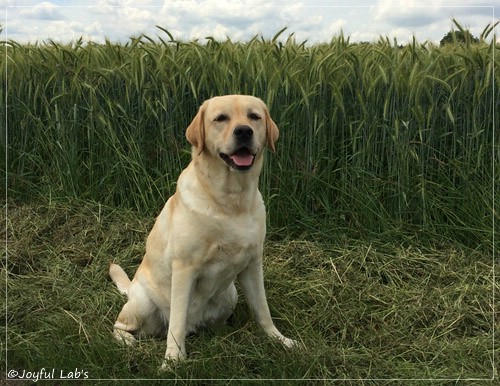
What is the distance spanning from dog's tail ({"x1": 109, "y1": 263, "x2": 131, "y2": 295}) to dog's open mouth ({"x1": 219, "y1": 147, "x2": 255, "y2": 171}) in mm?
1210

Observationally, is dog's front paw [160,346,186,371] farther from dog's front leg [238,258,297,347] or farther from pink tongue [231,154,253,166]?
pink tongue [231,154,253,166]

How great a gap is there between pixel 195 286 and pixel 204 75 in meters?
1.85

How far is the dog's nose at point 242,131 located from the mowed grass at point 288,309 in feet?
3.43

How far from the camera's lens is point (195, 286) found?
2643mm

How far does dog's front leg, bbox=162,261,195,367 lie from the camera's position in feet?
8.27

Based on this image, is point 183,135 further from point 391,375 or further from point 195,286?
point 391,375

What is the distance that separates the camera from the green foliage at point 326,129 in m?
3.69

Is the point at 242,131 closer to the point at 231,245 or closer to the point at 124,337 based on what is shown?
the point at 231,245

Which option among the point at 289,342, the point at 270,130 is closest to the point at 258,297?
→ the point at 289,342

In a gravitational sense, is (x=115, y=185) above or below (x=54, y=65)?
below

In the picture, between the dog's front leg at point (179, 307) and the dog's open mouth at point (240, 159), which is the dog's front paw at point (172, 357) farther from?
the dog's open mouth at point (240, 159)

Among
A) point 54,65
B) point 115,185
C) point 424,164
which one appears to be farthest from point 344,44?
point 54,65

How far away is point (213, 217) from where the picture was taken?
2508 millimetres

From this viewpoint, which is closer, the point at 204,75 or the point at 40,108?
the point at 204,75
